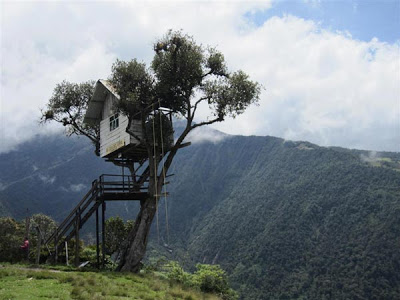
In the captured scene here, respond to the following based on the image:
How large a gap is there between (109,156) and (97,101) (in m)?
4.56

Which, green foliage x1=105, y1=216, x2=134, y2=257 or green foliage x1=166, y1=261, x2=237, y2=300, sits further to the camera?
green foliage x1=105, y1=216, x2=134, y2=257

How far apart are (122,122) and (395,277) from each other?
407 feet

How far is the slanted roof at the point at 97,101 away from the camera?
3172cm

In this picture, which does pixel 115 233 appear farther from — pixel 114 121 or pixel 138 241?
pixel 138 241

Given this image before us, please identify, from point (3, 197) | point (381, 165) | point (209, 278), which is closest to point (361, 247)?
point (381, 165)

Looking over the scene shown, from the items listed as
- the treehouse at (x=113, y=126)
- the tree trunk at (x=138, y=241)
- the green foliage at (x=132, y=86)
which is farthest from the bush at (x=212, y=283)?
the green foliage at (x=132, y=86)

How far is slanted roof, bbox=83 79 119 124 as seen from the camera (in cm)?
3172

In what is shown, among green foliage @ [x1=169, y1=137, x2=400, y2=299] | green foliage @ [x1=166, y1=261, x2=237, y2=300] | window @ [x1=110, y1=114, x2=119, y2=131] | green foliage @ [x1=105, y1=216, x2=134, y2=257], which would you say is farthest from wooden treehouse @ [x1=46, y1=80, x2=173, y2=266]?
green foliage @ [x1=169, y1=137, x2=400, y2=299]

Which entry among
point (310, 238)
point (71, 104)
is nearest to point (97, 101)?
point (71, 104)

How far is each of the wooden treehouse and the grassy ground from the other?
674 cm

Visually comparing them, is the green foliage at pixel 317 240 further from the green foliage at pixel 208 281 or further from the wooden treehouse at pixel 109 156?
the wooden treehouse at pixel 109 156

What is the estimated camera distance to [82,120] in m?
34.2

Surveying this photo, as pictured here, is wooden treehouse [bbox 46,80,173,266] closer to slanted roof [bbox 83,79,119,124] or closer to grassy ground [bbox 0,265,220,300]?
slanted roof [bbox 83,79,119,124]

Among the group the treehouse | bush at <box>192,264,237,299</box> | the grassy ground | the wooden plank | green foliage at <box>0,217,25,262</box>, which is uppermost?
the treehouse
